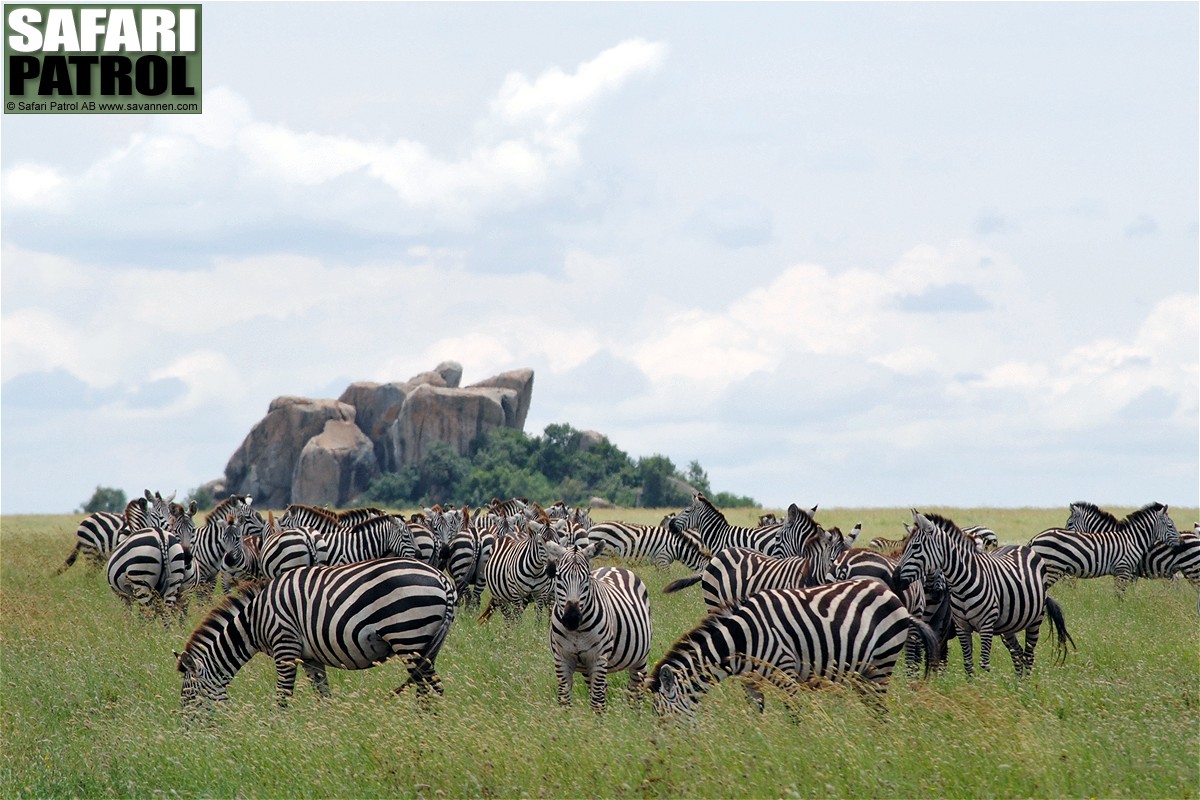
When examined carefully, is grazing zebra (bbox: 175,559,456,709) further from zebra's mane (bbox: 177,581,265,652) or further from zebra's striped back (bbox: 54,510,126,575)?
zebra's striped back (bbox: 54,510,126,575)

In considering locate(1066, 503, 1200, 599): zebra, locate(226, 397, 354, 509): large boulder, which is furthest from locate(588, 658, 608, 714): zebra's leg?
locate(226, 397, 354, 509): large boulder

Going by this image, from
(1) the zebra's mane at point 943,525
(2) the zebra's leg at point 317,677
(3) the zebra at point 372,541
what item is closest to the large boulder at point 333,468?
(3) the zebra at point 372,541

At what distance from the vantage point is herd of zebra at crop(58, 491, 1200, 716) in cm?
944

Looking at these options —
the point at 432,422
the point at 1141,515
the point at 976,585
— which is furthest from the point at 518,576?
the point at 432,422

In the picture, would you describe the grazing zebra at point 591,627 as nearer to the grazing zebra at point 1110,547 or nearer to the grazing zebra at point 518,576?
the grazing zebra at point 518,576

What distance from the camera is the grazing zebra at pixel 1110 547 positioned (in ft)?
62.4

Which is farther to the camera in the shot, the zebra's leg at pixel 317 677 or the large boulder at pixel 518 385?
the large boulder at pixel 518 385

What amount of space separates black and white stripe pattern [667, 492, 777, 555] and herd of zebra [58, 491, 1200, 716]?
0.15 metres

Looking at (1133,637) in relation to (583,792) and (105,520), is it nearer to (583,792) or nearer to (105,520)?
(583,792)

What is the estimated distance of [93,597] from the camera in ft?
67.3

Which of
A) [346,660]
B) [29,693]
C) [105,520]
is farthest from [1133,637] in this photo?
[105,520]

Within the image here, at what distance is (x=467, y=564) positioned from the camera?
18625mm

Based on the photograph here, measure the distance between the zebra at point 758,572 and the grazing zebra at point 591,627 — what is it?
222 cm

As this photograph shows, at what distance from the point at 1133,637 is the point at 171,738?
36.5 ft
